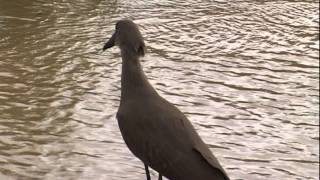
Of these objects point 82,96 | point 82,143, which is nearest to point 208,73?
point 82,96

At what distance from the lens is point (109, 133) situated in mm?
6020

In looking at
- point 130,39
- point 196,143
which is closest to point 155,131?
point 196,143

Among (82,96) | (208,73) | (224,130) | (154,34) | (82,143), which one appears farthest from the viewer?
(154,34)

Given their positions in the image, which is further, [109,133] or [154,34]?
[154,34]

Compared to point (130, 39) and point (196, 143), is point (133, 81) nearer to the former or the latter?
point (130, 39)

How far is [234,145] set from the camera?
5.93 m

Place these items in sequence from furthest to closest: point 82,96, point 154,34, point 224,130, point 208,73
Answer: point 154,34 < point 208,73 < point 82,96 < point 224,130

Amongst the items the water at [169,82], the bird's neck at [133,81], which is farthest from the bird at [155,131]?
the water at [169,82]

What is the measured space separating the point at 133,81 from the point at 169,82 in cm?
294

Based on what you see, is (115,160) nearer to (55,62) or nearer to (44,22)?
(55,62)

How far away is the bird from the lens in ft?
12.8

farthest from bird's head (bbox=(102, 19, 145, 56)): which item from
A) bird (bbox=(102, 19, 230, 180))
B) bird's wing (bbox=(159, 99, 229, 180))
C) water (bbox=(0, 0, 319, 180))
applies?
water (bbox=(0, 0, 319, 180))

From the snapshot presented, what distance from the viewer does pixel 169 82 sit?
23.9 ft

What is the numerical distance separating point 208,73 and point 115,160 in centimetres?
229
